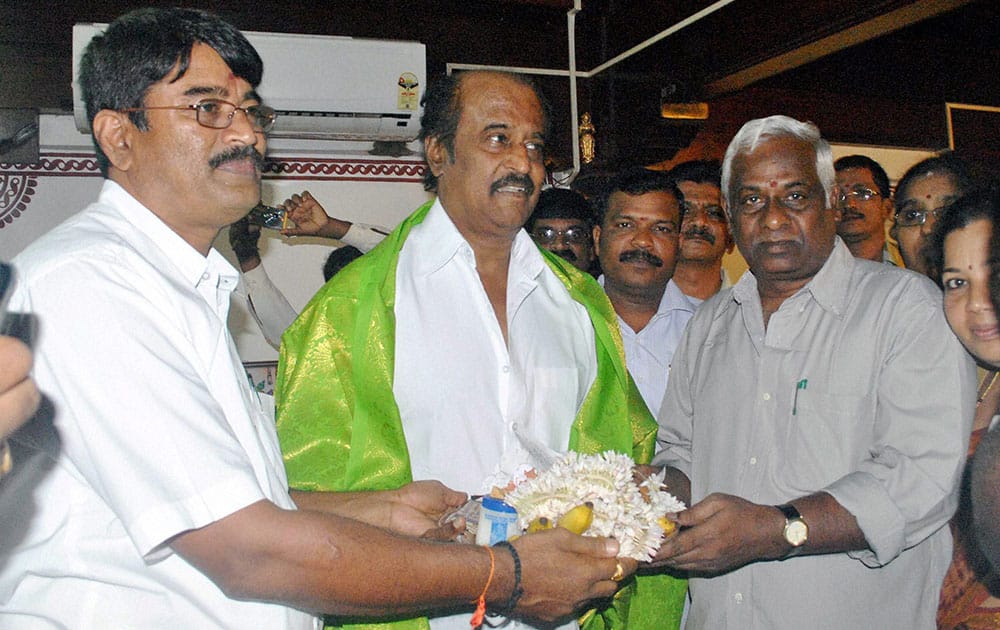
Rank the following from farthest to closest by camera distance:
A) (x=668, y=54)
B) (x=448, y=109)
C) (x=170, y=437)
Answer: (x=668, y=54)
(x=448, y=109)
(x=170, y=437)

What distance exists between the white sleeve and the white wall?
43 centimetres

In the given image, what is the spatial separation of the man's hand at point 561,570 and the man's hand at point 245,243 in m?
3.11

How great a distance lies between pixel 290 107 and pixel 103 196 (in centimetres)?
328

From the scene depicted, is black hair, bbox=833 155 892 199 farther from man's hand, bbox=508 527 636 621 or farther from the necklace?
man's hand, bbox=508 527 636 621

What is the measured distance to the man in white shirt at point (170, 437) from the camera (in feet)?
4.16

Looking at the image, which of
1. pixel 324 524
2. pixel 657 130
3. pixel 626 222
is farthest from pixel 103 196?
pixel 657 130

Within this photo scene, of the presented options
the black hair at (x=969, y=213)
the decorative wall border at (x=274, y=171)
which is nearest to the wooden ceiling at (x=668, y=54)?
the decorative wall border at (x=274, y=171)

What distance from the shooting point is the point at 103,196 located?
1.58 meters

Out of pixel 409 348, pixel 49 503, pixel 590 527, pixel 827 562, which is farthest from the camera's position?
pixel 409 348

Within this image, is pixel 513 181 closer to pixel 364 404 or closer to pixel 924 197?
pixel 364 404

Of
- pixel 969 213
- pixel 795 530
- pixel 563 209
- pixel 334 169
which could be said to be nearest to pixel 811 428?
pixel 795 530

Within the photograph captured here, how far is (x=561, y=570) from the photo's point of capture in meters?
1.69

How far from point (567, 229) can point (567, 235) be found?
0.03 meters

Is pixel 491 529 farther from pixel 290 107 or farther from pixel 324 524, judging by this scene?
pixel 290 107
